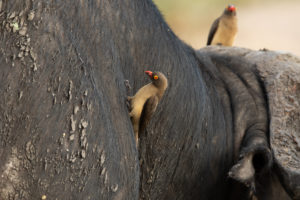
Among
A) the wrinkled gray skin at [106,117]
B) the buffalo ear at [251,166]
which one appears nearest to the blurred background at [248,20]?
the wrinkled gray skin at [106,117]

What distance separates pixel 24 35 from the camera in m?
2.56

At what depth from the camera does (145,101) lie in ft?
10.2

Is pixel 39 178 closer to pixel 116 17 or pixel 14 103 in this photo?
pixel 14 103

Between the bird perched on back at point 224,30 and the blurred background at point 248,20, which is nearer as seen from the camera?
the bird perched on back at point 224,30

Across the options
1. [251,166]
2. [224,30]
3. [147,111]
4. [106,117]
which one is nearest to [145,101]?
[147,111]

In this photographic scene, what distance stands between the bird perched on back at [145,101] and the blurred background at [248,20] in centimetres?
1193

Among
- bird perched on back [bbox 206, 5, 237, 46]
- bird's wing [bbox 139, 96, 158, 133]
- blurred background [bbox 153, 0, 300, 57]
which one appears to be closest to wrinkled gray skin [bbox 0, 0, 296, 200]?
bird's wing [bbox 139, 96, 158, 133]

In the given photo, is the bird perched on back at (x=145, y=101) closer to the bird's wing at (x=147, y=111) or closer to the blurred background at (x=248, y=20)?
the bird's wing at (x=147, y=111)

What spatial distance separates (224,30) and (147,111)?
6.00m

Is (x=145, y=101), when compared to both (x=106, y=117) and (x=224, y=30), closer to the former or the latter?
(x=106, y=117)

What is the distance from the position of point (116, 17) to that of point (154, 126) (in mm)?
625

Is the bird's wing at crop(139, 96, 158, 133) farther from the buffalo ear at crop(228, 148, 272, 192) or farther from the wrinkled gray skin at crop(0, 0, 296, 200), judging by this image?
the buffalo ear at crop(228, 148, 272, 192)

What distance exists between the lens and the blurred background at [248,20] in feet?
54.0

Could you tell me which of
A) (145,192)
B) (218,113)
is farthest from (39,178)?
(218,113)
